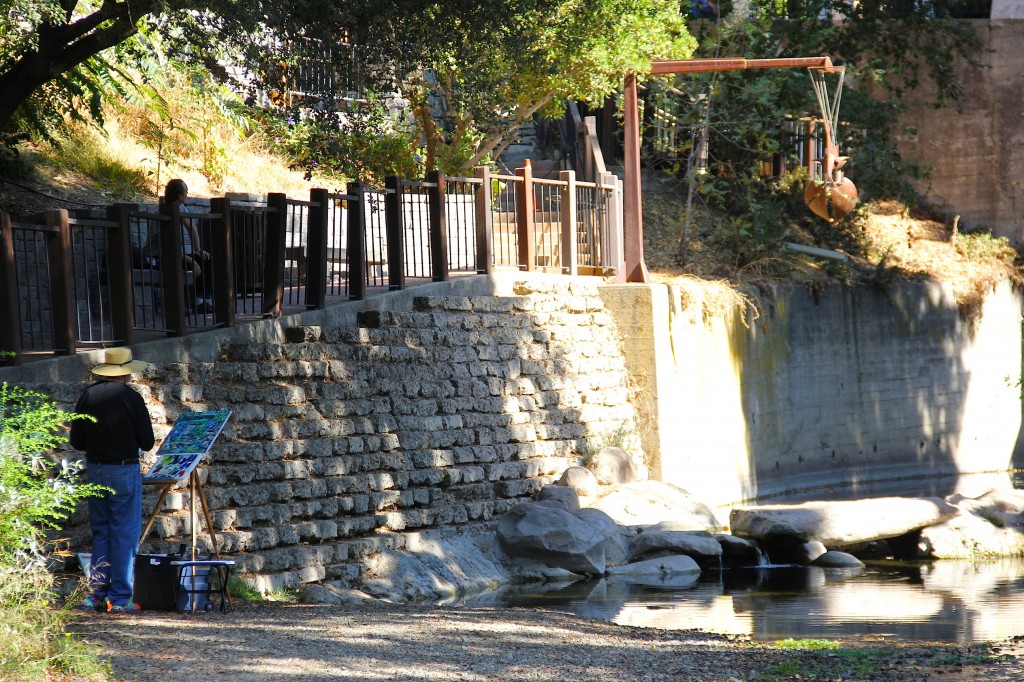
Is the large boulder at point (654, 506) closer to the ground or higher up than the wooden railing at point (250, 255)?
closer to the ground

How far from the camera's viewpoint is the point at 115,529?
28.7 ft

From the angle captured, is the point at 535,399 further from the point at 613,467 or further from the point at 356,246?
the point at 356,246

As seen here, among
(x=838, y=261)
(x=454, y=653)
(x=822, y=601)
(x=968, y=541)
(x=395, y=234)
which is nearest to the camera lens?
(x=454, y=653)

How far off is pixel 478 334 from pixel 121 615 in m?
7.20

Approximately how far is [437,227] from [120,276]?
16.3ft

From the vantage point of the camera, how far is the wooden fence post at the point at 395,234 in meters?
14.3

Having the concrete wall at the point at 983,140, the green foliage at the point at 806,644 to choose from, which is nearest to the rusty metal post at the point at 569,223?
the green foliage at the point at 806,644

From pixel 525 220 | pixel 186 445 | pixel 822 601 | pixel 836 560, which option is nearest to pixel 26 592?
pixel 186 445

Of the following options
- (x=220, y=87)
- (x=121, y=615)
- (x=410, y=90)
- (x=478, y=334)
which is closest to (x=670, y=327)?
(x=478, y=334)

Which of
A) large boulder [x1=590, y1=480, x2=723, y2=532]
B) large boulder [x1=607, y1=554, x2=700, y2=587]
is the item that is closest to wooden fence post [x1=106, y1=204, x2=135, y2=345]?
large boulder [x1=607, y1=554, x2=700, y2=587]

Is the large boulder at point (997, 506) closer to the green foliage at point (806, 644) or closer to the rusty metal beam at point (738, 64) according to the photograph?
the rusty metal beam at point (738, 64)

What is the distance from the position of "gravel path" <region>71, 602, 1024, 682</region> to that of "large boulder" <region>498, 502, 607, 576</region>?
12.1ft

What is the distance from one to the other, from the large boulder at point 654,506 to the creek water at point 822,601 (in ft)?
3.83

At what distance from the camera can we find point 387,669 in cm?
728
